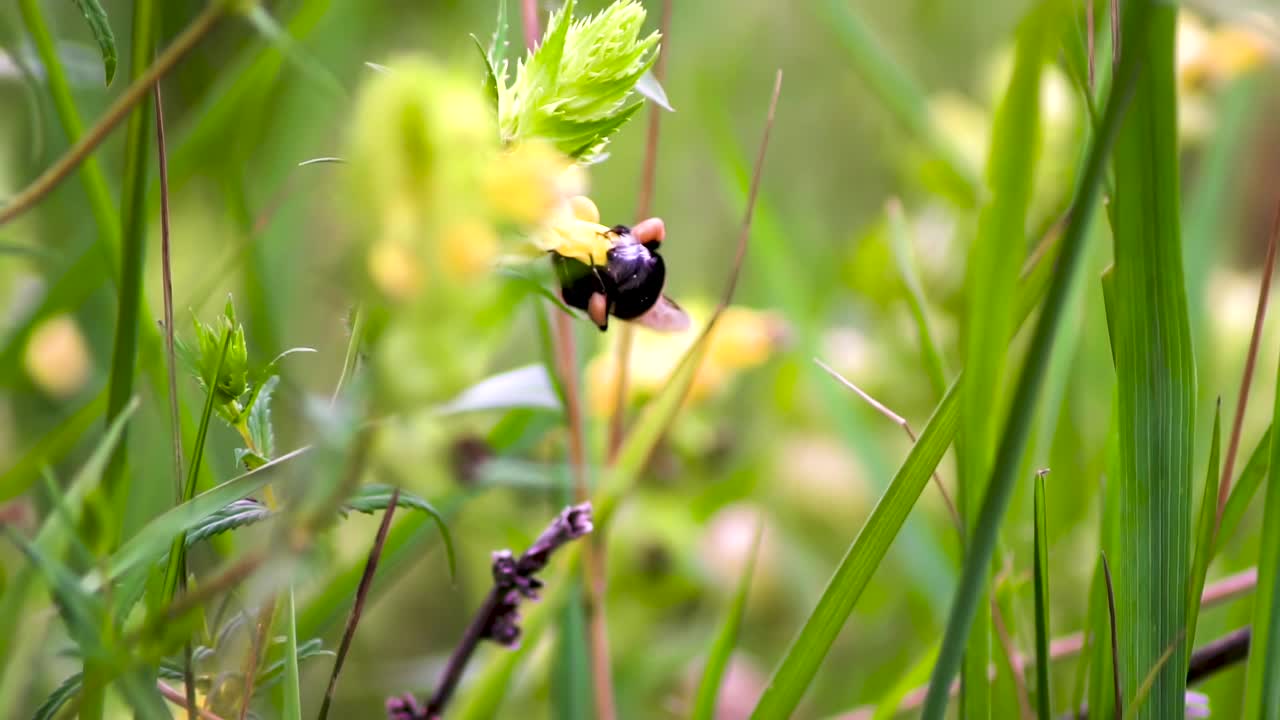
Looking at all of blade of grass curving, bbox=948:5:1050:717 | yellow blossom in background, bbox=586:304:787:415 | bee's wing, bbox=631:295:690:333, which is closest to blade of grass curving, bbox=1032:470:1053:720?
blade of grass curving, bbox=948:5:1050:717

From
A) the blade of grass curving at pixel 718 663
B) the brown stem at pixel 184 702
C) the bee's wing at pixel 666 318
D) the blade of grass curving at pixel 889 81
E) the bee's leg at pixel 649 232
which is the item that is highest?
the blade of grass curving at pixel 889 81

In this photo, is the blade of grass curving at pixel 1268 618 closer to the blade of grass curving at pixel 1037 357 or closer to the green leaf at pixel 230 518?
the blade of grass curving at pixel 1037 357

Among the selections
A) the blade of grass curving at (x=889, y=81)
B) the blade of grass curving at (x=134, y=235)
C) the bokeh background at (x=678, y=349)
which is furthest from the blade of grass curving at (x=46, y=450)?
the blade of grass curving at (x=889, y=81)

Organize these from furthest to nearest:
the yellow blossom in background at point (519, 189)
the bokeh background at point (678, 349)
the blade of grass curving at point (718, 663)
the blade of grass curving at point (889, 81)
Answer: the blade of grass curving at point (889, 81), the bokeh background at point (678, 349), the blade of grass curving at point (718, 663), the yellow blossom in background at point (519, 189)

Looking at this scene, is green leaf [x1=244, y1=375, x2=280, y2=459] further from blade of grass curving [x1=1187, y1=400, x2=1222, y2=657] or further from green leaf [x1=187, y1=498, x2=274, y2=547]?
blade of grass curving [x1=1187, y1=400, x2=1222, y2=657]

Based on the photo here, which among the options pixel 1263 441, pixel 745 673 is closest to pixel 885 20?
pixel 745 673

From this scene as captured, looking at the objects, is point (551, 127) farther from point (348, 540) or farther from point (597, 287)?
point (348, 540)

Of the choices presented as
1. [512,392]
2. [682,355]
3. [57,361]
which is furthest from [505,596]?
[57,361]
